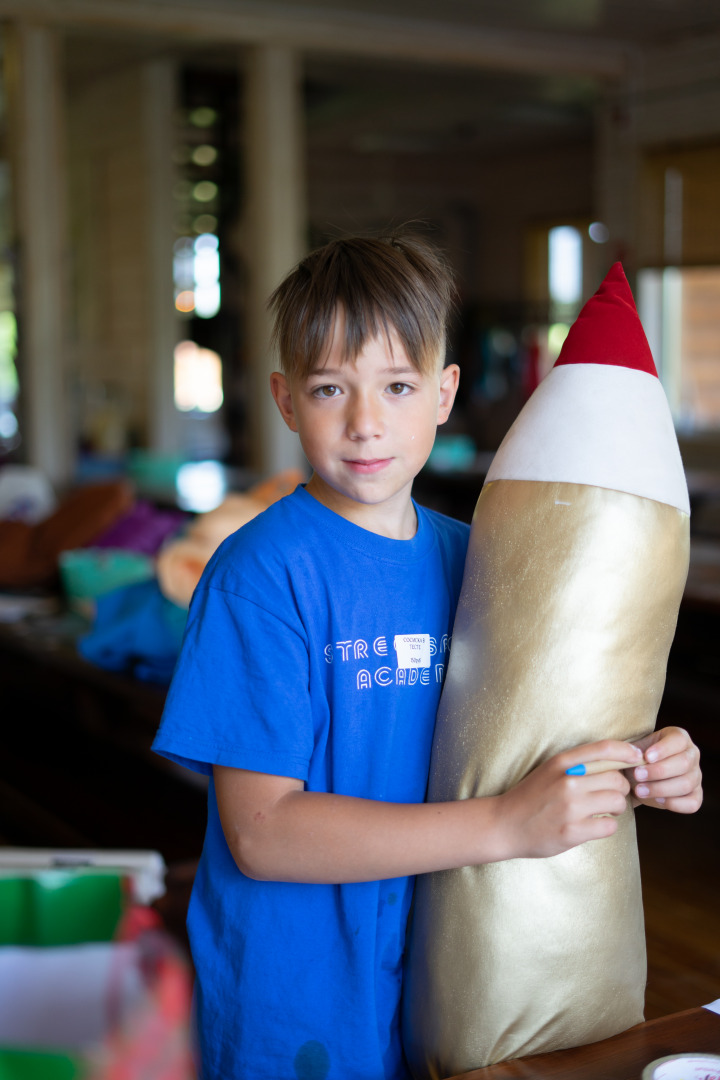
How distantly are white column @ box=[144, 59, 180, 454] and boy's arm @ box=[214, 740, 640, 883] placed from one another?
726 cm

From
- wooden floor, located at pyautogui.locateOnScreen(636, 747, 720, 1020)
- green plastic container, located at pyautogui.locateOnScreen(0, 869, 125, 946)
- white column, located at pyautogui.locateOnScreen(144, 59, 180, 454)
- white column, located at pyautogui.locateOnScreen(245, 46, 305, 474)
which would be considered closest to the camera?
green plastic container, located at pyautogui.locateOnScreen(0, 869, 125, 946)

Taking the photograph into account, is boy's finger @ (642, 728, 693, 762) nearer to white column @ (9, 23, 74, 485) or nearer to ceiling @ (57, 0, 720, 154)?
white column @ (9, 23, 74, 485)

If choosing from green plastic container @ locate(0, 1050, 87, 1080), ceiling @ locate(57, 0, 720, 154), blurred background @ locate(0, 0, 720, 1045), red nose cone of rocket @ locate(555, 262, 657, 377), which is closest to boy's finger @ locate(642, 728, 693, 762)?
red nose cone of rocket @ locate(555, 262, 657, 377)

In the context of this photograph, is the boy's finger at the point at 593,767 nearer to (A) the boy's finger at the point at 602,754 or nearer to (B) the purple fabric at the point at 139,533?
(A) the boy's finger at the point at 602,754

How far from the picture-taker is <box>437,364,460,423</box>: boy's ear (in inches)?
38.0

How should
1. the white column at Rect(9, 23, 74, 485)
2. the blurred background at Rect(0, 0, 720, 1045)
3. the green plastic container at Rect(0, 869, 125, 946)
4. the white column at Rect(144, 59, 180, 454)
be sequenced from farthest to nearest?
the white column at Rect(144, 59, 180, 454) → the white column at Rect(9, 23, 74, 485) → the blurred background at Rect(0, 0, 720, 1045) → the green plastic container at Rect(0, 869, 125, 946)

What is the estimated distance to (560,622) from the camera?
86 cm

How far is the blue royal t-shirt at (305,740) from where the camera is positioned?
87 centimetres

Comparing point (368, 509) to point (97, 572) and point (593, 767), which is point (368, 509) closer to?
point (593, 767)

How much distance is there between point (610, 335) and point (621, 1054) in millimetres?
582

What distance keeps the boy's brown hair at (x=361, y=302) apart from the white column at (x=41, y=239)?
18.4 feet

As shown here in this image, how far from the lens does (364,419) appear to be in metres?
0.86

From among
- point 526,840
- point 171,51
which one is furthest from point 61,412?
point 526,840

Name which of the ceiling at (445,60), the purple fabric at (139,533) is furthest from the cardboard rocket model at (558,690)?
the ceiling at (445,60)
